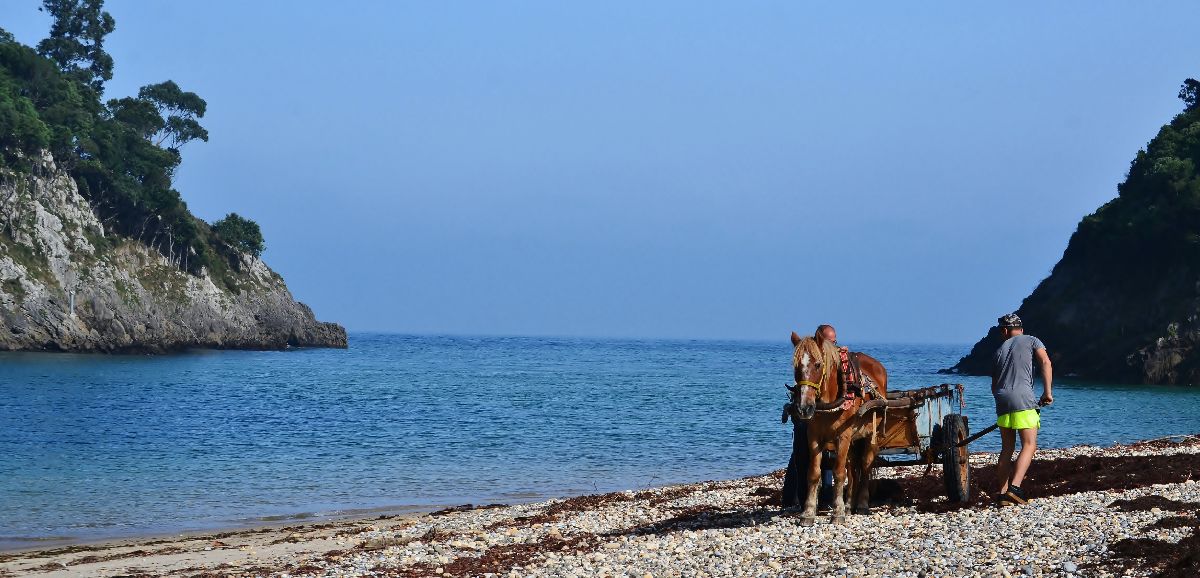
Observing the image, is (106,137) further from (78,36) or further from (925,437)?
(925,437)

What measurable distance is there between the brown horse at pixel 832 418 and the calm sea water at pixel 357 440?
1299 centimetres

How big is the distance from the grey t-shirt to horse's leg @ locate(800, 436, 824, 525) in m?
2.55

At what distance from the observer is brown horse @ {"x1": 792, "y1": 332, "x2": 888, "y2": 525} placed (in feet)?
41.2

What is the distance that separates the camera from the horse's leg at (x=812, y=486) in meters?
13.6

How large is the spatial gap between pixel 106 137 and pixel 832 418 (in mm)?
134392

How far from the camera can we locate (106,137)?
430 feet

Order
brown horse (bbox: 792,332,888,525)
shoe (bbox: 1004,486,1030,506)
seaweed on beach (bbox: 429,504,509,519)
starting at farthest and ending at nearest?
seaweed on beach (bbox: 429,504,509,519) < shoe (bbox: 1004,486,1030,506) < brown horse (bbox: 792,332,888,525)

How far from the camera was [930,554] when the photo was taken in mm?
11406

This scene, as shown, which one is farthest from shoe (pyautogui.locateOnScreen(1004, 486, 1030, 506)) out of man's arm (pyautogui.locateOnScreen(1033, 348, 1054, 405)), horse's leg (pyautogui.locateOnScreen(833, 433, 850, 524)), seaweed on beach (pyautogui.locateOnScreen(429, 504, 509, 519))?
seaweed on beach (pyautogui.locateOnScreen(429, 504, 509, 519))

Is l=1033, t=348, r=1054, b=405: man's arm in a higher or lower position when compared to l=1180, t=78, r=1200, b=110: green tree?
lower

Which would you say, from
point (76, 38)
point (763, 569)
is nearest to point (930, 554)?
point (763, 569)

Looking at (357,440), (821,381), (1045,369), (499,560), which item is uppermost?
(1045,369)

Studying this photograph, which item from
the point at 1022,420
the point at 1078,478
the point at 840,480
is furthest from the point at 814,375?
the point at 1078,478

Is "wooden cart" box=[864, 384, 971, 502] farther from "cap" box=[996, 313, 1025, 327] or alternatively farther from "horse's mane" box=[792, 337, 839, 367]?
"horse's mane" box=[792, 337, 839, 367]
